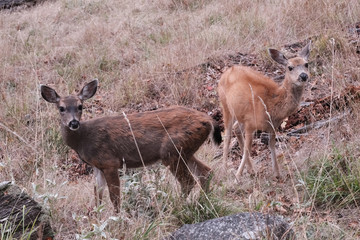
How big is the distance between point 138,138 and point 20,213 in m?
1.63

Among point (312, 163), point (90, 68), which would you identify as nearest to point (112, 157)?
point (312, 163)

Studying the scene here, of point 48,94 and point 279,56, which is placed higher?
point 48,94

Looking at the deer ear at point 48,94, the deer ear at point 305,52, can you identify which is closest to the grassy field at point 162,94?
the deer ear at point 48,94

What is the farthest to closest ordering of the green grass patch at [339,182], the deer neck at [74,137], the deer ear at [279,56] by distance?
the deer ear at [279,56] → the deer neck at [74,137] → the green grass patch at [339,182]

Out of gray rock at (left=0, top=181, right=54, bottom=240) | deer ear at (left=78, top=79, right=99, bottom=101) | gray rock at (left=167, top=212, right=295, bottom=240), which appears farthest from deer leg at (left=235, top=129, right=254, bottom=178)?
gray rock at (left=0, top=181, right=54, bottom=240)

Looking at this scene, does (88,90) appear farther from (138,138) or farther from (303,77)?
(303,77)

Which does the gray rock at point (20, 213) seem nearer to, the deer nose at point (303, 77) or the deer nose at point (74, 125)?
the deer nose at point (74, 125)

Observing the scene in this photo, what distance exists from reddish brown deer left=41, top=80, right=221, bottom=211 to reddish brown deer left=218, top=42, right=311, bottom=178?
932mm

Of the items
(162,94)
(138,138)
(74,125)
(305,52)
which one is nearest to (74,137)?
(74,125)

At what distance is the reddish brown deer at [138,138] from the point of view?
498 centimetres

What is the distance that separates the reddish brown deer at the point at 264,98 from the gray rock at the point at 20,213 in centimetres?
272

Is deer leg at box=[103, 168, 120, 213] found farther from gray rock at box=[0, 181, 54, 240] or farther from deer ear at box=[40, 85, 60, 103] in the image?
gray rock at box=[0, 181, 54, 240]

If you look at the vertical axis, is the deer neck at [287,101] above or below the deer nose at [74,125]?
below

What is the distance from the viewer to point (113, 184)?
492 centimetres
